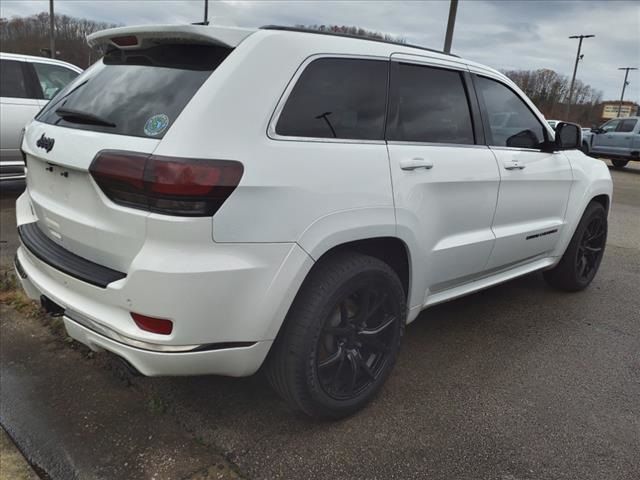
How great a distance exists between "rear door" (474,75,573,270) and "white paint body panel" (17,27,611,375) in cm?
80

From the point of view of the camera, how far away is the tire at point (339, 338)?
7.31 ft

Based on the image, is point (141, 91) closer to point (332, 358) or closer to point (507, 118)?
point (332, 358)

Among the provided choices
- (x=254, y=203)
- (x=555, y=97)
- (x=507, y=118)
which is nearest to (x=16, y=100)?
(x=507, y=118)

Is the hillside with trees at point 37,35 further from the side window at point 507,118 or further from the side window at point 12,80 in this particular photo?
the side window at point 507,118

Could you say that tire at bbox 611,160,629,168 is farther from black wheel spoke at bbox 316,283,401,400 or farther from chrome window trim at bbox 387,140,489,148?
black wheel spoke at bbox 316,283,401,400

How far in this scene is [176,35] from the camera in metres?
2.15

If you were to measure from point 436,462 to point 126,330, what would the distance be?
141cm

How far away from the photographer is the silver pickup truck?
17.1 m

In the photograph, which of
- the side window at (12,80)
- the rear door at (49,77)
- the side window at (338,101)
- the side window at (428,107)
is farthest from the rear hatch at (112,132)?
the rear door at (49,77)

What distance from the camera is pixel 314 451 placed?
2.33 m

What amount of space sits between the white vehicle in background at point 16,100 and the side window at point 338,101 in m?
5.72

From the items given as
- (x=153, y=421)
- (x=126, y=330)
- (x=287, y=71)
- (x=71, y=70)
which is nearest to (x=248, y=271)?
(x=126, y=330)

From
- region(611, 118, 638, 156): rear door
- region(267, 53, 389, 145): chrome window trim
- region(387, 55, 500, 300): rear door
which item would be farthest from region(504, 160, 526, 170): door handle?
region(611, 118, 638, 156): rear door

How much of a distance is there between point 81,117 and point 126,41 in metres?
0.41
